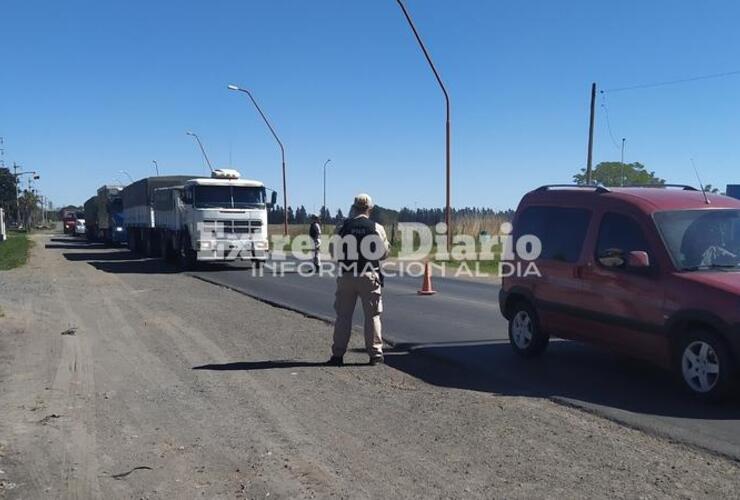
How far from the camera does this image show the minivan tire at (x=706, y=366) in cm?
648

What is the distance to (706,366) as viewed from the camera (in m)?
6.71

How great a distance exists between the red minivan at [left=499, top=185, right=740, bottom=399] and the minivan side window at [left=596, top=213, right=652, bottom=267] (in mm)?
11

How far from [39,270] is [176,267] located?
15.2 ft

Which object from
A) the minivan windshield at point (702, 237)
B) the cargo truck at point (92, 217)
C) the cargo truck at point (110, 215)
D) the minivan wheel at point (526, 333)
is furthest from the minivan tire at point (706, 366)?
the cargo truck at point (92, 217)

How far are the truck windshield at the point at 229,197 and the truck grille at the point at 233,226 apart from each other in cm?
55

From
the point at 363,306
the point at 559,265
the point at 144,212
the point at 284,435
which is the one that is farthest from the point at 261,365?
the point at 144,212

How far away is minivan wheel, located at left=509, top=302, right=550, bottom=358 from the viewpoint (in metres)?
9.02

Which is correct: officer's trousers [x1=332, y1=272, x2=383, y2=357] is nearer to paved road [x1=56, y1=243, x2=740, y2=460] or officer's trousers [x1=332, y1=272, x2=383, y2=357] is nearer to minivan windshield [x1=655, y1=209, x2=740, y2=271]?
paved road [x1=56, y1=243, x2=740, y2=460]

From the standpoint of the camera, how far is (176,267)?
90.5 ft

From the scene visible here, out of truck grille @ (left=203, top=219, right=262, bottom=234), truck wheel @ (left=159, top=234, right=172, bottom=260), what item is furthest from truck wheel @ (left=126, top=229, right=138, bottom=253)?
truck grille @ (left=203, top=219, right=262, bottom=234)

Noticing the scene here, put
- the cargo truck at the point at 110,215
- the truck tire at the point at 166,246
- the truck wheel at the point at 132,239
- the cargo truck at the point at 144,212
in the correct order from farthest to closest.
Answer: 1. the cargo truck at the point at 110,215
2. the truck wheel at the point at 132,239
3. the cargo truck at the point at 144,212
4. the truck tire at the point at 166,246

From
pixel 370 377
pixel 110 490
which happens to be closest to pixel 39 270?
pixel 370 377

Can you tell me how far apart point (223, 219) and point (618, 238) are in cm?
1862

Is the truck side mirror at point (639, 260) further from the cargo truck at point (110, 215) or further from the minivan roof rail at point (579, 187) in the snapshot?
the cargo truck at point (110, 215)
